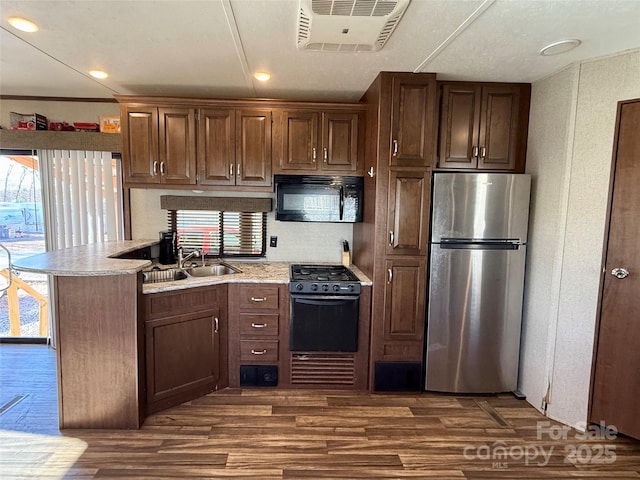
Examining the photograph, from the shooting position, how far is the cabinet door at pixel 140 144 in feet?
9.78

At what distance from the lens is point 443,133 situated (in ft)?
9.02

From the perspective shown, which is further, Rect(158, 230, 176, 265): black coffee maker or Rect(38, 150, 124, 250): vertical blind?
Rect(38, 150, 124, 250): vertical blind

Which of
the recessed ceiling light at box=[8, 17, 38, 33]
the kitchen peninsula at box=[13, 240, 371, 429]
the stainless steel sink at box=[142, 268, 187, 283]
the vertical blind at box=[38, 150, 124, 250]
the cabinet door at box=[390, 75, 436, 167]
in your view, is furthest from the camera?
the vertical blind at box=[38, 150, 124, 250]

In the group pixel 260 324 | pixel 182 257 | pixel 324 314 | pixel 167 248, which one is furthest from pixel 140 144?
pixel 324 314

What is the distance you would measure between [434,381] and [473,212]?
4.56ft

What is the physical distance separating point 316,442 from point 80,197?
10.3 ft

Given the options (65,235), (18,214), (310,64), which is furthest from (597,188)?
(18,214)

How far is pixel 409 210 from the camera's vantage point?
2.67 meters

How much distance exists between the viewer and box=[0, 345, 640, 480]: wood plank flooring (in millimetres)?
1980

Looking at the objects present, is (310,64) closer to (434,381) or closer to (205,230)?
(205,230)

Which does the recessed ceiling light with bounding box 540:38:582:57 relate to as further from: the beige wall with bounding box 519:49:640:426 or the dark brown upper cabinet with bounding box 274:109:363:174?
the dark brown upper cabinet with bounding box 274:109:363:174

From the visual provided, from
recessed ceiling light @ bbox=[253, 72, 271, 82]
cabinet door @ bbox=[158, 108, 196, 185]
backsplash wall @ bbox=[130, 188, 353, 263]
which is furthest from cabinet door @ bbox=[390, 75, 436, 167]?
cabinet door @ bbox=[158, 108, 196, 185]

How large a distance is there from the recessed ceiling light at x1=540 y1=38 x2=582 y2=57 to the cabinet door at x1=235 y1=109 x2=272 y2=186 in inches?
80.9

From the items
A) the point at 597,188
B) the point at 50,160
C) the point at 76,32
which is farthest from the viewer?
the point at 50,160
